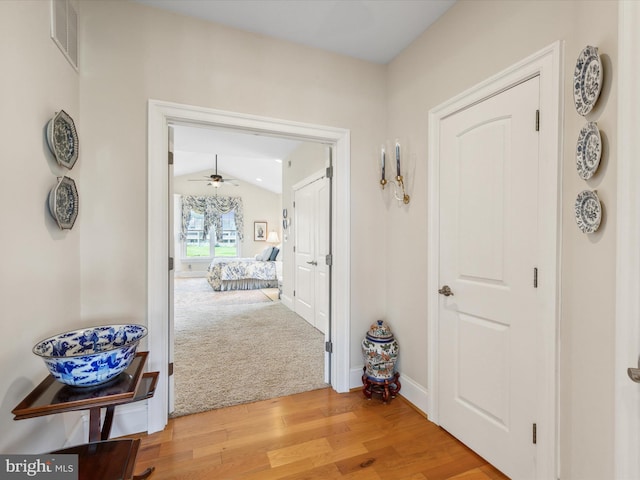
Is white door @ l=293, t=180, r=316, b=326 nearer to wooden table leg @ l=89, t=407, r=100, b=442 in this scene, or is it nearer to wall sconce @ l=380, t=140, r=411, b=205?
wall sconce @ l=380, t=140, r=411, b=205

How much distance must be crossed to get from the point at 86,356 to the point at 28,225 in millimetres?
657

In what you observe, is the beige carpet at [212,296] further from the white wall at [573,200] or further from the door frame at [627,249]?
the door frame at [627,249]

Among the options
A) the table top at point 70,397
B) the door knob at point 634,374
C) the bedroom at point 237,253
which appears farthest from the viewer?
the bedroom at point 237,253

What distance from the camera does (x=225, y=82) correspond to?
6.87ft

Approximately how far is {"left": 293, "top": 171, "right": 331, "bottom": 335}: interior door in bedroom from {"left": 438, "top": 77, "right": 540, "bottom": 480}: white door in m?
1.85

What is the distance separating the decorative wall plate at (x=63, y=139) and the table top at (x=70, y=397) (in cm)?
104

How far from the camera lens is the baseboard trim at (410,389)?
2.12m

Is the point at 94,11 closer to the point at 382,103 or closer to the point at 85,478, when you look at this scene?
the point at 382,103

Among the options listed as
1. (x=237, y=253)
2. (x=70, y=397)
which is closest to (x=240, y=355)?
(x=70, y=397)

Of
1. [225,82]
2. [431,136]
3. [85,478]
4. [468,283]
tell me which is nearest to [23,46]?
[225,82]

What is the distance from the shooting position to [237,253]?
1009 cm

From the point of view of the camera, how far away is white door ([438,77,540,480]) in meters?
1.46

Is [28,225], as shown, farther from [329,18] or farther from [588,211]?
[588,211]

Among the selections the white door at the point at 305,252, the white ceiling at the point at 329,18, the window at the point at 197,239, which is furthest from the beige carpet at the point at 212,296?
the white ceiling at the point at 329,18
